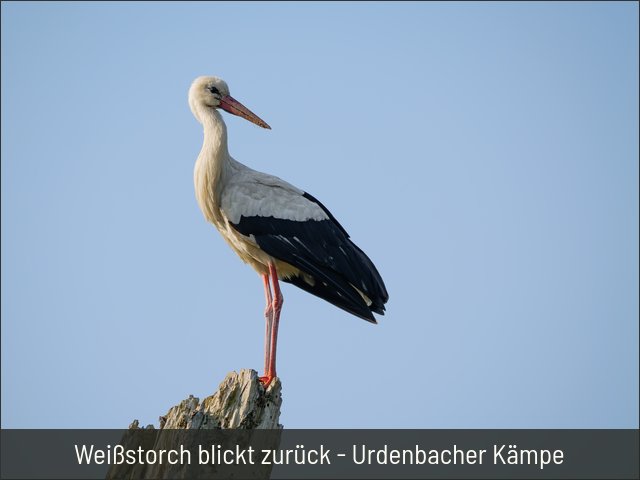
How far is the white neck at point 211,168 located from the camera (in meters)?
9.70

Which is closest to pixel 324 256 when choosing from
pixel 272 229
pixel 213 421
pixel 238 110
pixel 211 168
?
pixel 272 229

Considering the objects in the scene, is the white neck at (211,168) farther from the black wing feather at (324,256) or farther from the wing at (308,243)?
the black wing feather at (324,256)

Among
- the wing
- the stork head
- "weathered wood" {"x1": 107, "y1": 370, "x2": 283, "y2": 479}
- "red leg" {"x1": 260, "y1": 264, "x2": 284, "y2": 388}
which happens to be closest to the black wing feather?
the wing

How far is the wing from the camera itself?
376 inches

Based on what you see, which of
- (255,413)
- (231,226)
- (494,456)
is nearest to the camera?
(255,413)

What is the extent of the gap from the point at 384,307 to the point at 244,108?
2794 millimetres

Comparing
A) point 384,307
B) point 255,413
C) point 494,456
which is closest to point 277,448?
point 255,413

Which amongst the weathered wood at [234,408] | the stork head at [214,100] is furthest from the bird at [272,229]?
the weathered wood at [234,408]

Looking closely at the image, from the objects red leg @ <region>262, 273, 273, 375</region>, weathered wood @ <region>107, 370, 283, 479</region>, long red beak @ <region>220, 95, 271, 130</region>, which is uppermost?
long red beak @ <region>220, 95, 271, 130</region>

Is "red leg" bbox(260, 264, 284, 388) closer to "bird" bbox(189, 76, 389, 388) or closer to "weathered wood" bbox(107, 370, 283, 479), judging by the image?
"bird" bbox(189, 76, 389, 388)

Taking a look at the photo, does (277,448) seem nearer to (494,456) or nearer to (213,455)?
A: (213,455)

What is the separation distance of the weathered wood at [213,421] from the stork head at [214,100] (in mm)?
3819

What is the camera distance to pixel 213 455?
253 inches

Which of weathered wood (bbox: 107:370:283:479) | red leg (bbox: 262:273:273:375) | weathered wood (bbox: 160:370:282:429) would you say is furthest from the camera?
red leg (bbox: 262:273:273:375)
